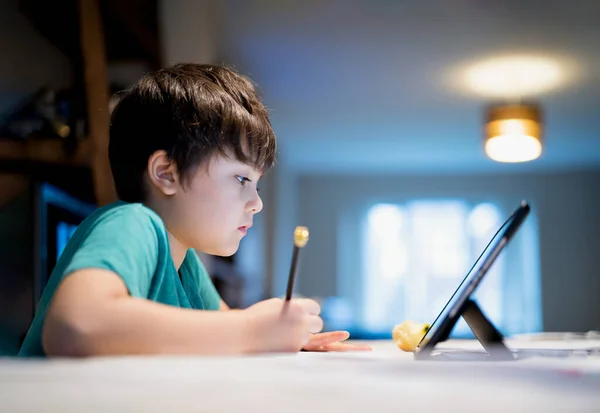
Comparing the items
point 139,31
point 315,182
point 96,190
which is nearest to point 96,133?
point 96,190

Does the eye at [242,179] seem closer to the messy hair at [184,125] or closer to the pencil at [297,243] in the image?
the messy hair at [184,125]

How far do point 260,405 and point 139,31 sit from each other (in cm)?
208

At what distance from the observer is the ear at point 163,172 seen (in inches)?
30.5

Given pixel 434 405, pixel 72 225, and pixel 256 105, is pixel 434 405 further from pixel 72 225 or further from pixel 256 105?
pixel 72 225

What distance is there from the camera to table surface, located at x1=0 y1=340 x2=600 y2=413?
308 millimetres

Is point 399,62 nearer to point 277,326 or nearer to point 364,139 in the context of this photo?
point 364,139

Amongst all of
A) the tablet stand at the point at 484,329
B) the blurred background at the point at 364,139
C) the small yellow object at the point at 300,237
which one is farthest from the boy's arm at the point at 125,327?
the blurred background at the point at 364,139

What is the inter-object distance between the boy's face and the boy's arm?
9.6 inches

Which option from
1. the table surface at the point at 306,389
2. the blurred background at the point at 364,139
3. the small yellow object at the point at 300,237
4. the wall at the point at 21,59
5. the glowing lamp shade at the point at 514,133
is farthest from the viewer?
the glowing lamp shade at the point at 514,133

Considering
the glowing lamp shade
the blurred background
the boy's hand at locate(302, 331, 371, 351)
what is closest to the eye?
the boy's hand at locate(302, 331, 371, 351)

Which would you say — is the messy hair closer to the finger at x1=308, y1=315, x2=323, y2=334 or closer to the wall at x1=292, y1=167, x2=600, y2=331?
the finger at x1=308, y1=315, x2=323, y2=334

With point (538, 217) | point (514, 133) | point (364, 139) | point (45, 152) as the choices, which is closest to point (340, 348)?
point (45, 152)

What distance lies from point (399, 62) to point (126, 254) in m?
3.13

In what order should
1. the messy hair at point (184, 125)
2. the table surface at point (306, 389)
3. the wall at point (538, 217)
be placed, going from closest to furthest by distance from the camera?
the table surface at point (306, 389), the messy hair at point (184, 125), the wall at point (538, 217)
